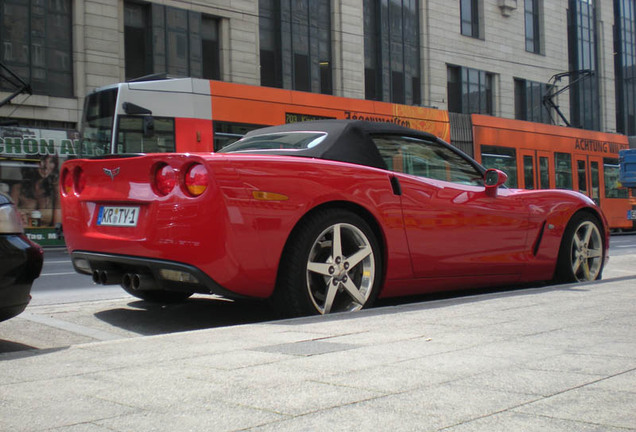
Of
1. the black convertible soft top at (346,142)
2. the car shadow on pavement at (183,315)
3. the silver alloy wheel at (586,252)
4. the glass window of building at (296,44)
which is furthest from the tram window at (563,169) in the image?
the car shadow on pavement at (183,315)

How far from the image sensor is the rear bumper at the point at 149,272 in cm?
440

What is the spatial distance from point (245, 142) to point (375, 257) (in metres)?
1.39

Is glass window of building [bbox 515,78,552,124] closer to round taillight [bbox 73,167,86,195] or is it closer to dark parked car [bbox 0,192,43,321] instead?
round taillight [bbox 73,167,86,195]

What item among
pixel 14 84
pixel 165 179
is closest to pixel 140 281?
pixel 165 179

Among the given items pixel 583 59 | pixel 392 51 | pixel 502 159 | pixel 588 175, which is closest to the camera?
pixel 502 159

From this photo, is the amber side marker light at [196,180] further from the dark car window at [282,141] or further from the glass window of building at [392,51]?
the glass window of building at [392,51]

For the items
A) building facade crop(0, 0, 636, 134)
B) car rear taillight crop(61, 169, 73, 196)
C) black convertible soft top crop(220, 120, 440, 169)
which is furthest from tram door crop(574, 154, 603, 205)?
car rear taillight crop(61, 169, 73, 196)

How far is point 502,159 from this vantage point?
63.6 feet

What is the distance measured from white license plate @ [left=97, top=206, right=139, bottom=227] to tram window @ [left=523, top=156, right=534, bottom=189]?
15.9m

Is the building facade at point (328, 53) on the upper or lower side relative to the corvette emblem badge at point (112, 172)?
upper

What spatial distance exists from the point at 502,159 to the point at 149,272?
51.9ft

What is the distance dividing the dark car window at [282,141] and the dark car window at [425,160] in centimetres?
48

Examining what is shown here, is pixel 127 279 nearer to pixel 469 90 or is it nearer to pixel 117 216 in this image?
pixel 117 216

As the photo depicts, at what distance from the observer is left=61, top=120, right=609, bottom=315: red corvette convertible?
14.5ft
